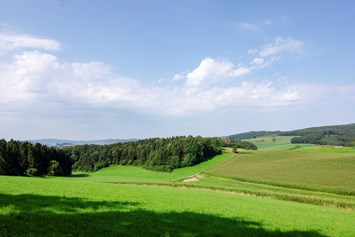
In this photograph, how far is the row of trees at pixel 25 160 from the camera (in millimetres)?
90250

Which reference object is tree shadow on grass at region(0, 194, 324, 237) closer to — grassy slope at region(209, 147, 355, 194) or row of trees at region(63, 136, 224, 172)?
grassy slope at region(209, 147, 355, 194)

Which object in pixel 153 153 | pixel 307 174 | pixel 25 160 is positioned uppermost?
pixel 25 160

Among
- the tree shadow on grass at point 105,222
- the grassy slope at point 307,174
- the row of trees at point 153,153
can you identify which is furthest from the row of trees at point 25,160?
the tree shadow on grass at point 105,222

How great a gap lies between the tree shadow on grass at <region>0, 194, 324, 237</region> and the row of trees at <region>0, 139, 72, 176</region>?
276 feet

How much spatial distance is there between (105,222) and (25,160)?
94424mm

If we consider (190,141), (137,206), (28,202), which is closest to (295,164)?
(190,141)

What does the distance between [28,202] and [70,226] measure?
235 inches

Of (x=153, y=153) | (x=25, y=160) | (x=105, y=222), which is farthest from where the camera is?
(x=153, y=153)

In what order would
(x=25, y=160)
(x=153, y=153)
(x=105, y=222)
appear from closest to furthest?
(x=105, y=222)
(x=25, y=160)
(x=153, y=153)

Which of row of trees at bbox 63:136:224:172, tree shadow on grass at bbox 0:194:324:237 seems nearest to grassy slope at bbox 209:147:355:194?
row of trees at bbox 63:136:224:172

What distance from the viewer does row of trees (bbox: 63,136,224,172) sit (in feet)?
415

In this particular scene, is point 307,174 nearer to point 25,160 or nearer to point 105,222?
point 105,222

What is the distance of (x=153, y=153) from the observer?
5571 inches

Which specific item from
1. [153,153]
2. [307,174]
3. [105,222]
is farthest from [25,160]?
[105,222]
